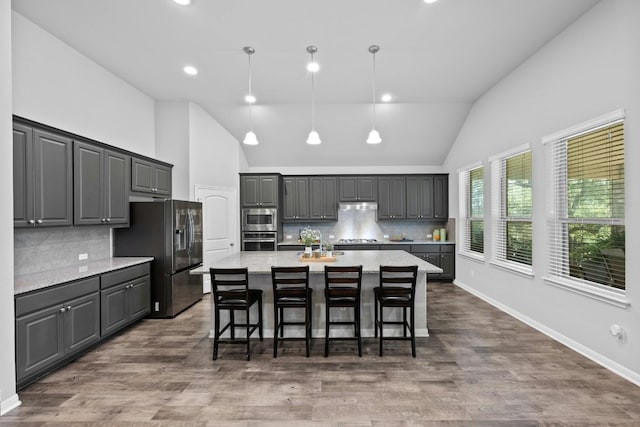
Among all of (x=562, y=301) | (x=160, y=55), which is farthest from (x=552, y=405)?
(x=160, y=55)

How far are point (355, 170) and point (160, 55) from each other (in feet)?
15.4

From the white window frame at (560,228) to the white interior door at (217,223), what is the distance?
5205 mm

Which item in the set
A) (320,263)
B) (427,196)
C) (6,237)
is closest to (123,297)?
(6,237)

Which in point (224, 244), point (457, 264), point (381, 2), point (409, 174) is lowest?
point (457, 264)

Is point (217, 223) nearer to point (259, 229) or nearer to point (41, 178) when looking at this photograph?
point (259, 229)

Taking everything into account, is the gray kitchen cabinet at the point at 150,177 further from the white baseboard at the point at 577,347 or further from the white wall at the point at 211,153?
the white baseboard at the point at 577,347

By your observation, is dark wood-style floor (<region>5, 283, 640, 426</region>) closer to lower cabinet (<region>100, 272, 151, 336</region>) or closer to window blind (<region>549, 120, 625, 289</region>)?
lower cabinet (<region>100, 272, 151, 336</region>)

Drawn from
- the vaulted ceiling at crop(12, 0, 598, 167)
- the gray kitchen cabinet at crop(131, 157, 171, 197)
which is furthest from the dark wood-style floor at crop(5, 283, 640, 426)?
the vaulted ceiling at crop(12, 0, 598, 167)

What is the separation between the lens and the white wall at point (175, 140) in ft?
19.1

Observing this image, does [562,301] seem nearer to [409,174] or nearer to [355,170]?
[409,174]

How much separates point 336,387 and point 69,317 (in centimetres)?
263

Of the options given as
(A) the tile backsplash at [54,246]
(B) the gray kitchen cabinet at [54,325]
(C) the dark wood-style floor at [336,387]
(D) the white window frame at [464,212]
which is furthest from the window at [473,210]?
(A) the tile backsplash at [54,246]

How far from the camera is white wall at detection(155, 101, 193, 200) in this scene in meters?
5.83

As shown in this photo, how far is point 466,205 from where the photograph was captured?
6.76 m
